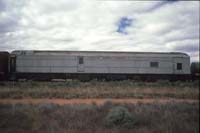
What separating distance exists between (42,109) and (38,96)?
17.0 ft

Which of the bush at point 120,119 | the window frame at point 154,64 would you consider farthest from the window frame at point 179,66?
the bush at point 120,119

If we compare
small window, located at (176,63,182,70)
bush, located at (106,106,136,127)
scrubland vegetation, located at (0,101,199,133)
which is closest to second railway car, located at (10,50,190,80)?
small window, located at (176,63,182,70)

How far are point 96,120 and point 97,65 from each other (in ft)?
59.0

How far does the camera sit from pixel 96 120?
30.2 feet

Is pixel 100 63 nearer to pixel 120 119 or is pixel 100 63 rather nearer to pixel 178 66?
pixel 178 66

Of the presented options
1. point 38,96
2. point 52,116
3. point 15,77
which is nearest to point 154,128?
point 52,116

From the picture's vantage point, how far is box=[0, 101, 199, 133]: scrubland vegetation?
796 centimetres

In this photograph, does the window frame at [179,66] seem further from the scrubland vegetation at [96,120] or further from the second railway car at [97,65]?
the scrubland vegetation at [96,120]

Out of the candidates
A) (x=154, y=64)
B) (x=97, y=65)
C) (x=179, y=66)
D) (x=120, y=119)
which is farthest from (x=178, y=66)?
(x=120, y=119)

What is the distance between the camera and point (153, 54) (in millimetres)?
27938

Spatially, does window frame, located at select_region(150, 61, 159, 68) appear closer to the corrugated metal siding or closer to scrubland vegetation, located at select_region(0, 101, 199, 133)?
the corrugated metal siding

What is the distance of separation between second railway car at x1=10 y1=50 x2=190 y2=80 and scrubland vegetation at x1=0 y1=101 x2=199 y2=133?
→ 15889 mm

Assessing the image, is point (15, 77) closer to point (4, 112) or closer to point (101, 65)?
point (101, 65)

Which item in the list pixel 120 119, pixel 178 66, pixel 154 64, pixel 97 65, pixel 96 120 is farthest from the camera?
pixel 178 66
